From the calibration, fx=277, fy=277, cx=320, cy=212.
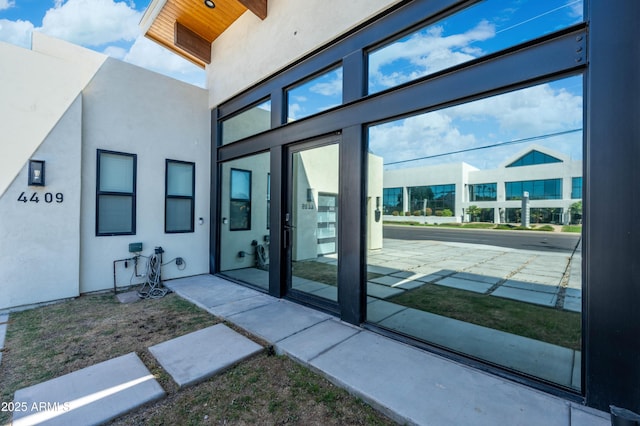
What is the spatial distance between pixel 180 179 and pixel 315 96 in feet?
10.4

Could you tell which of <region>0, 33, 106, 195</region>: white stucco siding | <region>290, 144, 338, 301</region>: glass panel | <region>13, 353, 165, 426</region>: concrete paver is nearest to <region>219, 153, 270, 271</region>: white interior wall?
<region>290, 144, 338, 301</region>: glass panel

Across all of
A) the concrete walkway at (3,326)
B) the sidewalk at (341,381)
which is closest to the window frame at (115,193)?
the concrete walkway at (3,326)

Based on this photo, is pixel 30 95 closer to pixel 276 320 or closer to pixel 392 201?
pixel 276 320

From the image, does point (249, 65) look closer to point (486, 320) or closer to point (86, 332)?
point (86, 332)

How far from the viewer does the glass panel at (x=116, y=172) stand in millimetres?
4422

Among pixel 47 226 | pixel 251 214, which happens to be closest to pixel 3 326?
pixel 47 226

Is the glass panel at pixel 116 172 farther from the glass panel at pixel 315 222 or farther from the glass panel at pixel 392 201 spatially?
the glass panel at pixel 392 201

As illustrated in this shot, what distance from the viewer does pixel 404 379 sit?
2105 mm

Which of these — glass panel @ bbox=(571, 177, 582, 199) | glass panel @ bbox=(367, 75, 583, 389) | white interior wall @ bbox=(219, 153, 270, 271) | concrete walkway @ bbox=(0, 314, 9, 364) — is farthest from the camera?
white interior wall @ bbox=(219, 153, 270, 271)

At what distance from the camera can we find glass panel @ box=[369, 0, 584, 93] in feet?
7.32

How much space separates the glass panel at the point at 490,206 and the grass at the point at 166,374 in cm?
126

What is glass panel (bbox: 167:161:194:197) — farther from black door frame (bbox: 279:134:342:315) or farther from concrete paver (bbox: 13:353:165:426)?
concrete paver (bbox: 13:353:165:426)

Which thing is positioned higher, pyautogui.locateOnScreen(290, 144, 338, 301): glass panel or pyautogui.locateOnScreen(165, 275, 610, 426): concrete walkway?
pyautogui.locateOnScreen(290, 144, 338, 301): glass panel

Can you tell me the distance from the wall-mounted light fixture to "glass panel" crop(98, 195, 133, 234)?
2.40ft
